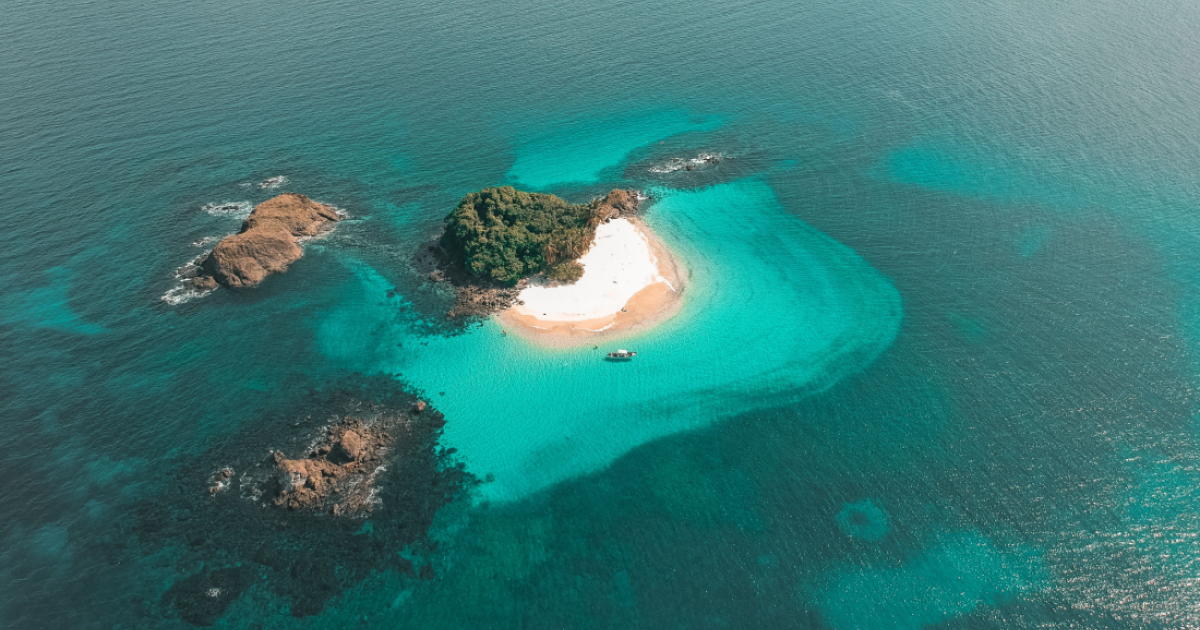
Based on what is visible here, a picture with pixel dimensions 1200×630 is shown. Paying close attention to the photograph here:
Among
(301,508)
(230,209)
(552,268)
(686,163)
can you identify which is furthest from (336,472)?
(686,163)

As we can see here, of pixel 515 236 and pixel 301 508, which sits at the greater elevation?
pixel 515 236

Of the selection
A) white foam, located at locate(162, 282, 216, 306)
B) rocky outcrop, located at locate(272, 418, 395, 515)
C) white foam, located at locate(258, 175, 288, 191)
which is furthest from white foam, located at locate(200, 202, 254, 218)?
rocky outcrop, located at locate(272, 418, 395, 515)

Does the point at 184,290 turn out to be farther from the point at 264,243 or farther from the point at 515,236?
the point at 515,236

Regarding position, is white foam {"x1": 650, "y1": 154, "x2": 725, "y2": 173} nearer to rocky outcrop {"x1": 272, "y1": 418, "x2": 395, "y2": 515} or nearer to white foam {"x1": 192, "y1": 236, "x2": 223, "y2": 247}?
rocky outcrop {"x1": 272, "y1": 418, "x2": 395, "y2": 515}

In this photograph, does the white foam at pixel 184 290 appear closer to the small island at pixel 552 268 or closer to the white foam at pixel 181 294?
the white foam at pixel 181 294

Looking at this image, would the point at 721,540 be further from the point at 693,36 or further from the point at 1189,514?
the point at 693,36

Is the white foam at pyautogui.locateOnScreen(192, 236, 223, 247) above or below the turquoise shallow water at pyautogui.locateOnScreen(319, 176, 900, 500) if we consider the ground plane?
above

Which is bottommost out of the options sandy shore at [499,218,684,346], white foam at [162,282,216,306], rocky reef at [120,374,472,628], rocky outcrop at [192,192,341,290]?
rocky reef at [120,374,472,628]
